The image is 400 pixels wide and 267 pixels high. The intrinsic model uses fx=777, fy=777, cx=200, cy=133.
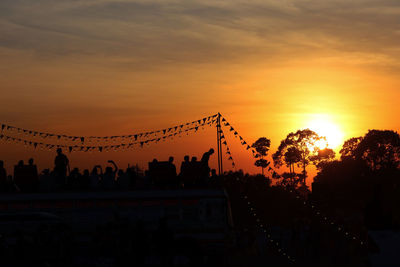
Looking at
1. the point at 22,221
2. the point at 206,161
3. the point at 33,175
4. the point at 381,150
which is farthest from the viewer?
the point at 381,150

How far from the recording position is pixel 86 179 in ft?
106

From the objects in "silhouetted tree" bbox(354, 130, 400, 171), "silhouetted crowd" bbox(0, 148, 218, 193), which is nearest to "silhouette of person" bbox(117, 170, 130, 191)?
"silhouetted crowd" bbox(0, 148, 218, 193)

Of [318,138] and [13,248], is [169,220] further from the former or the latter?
[318,138]

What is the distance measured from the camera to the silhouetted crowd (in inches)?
1232

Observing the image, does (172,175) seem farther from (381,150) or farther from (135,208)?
(381,150)

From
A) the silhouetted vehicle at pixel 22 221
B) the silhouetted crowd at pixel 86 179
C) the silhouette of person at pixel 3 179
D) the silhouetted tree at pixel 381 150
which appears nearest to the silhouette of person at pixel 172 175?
the silhouetted crowd at pixel 86 179

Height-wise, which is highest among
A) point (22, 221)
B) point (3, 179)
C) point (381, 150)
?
point (381, 150)

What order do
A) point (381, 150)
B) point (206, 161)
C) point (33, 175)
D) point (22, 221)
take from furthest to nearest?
point (381, 150), point (33, 175), point (22, 221), point (206, 161)

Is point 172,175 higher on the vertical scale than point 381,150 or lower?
lower

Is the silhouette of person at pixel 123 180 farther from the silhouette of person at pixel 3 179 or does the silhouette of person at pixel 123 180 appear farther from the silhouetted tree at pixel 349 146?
the silhouetted tree at pixel 349 146

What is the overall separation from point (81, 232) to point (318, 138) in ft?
289

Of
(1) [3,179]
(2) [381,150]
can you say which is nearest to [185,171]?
(1) [3,179]

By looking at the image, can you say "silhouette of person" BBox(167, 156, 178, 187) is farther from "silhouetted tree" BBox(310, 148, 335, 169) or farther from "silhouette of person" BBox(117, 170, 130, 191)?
"silhouetted tree" BBox(310, 148, 335, 169)

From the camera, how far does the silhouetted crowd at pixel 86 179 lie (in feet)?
103
